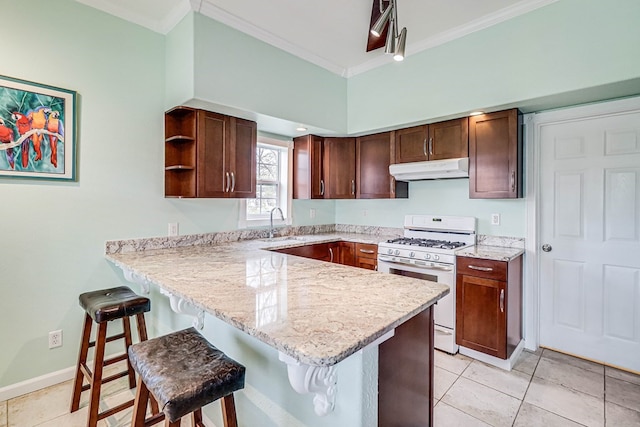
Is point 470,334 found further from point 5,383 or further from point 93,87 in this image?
point 93,87

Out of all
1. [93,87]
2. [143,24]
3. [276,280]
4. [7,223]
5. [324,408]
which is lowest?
[324,408]

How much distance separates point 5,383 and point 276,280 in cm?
214

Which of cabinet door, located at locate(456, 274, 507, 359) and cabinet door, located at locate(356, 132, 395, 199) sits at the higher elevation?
cabinet door, located at locate(356, 132, 395, 199)

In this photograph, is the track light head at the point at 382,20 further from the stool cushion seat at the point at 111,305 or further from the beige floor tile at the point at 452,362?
the beige floor tile at the point at 452,362

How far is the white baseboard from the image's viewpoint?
2.12 metres

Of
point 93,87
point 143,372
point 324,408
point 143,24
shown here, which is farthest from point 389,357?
point 143,24

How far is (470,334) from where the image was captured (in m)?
2.70

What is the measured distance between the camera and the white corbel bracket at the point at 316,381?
0.98m

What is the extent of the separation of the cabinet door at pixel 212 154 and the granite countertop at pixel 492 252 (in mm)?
2214

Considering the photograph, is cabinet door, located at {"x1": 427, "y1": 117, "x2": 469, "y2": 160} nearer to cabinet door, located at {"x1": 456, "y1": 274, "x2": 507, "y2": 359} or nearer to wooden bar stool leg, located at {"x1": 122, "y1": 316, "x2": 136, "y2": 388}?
cabinet door, located at {"x1": 456, "y1": 274, "x2": 507, "y2": 359}

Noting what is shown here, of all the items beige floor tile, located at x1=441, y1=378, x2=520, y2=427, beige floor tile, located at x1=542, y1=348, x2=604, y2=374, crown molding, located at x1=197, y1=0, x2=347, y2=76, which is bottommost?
beige floor tile, located at x1=441, y1=378, x2=520, y2=427

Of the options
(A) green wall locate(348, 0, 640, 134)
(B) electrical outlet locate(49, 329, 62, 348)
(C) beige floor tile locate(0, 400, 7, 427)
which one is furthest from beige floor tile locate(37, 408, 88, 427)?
(A) green wall locate(348, 0, 640, 134)

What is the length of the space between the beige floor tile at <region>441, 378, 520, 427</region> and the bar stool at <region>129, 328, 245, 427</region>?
5.25 feet

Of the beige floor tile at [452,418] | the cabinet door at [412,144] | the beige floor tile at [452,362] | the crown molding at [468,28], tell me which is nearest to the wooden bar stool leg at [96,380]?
the beige floor tile at [452,418]
